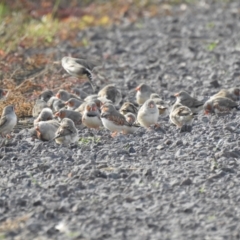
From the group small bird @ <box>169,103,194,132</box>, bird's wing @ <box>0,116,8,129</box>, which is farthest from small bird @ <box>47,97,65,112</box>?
small bird @ <box>169,103,194,132</box>

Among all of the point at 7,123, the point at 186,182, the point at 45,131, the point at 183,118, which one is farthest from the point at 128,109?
the point at 186,182

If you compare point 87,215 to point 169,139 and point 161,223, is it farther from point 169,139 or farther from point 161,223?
point 169,139

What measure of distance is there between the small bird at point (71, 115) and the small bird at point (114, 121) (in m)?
0.56

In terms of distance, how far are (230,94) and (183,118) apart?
1.81m

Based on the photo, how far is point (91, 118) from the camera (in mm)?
12898

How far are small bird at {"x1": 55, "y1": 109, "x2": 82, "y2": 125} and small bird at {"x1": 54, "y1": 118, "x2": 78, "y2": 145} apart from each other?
95 cm

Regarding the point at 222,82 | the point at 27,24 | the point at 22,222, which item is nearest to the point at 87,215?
the point at 22,222

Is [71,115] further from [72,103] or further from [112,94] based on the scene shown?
[112,94]

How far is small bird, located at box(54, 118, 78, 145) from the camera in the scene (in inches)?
470

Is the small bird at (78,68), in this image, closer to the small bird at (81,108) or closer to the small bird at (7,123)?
the small bird at (81,108)

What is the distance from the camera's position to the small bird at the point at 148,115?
12.8 m

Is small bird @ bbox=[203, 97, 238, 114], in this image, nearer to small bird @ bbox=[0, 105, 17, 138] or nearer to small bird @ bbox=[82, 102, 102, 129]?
small bird @ bbox=[82, 102, 102, 129]

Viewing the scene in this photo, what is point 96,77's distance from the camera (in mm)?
17078

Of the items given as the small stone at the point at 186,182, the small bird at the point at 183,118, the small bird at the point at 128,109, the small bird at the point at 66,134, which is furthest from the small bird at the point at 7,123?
the small stone at the point at 186,182
